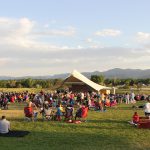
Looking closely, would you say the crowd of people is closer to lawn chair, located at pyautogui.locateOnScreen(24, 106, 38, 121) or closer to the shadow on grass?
lawn chair, located at pyautogui.locateOnScreen(24, 106, 38, 121)

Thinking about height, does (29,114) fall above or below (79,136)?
above

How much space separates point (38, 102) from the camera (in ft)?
115

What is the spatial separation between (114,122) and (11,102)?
63.7 feet

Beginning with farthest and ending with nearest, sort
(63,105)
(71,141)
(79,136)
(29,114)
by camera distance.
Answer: (63,105), (29,114), (79,136), (71,141)

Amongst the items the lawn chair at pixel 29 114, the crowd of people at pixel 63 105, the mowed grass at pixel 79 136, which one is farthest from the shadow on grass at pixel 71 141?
the lawn chair at pixel 29 114

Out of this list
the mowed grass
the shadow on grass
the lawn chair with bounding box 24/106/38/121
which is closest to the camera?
the shadow on grass

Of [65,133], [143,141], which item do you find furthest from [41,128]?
[143,141]

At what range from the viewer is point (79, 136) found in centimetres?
1788

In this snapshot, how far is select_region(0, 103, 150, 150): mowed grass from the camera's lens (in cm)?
1574

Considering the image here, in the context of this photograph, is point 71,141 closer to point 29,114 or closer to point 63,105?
point 29,114

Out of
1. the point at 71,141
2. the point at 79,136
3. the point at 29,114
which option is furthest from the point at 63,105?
the point at 71,141

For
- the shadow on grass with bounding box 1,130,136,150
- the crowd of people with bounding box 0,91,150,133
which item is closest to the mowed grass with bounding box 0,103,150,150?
the shadow on grass with bounding box 1,130,136,150

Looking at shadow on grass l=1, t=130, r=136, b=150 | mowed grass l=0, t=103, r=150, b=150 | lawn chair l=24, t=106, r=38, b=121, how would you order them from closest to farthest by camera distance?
shadow on grass l=1, t=130, r=136, b=150, mowed grass l=0, t=103, r=150, b=150, lawn chair l=24, t=106, r=38, b=121

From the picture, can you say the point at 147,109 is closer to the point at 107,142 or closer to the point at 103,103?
the point at 107,142
